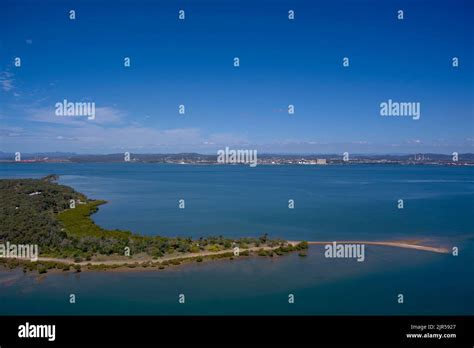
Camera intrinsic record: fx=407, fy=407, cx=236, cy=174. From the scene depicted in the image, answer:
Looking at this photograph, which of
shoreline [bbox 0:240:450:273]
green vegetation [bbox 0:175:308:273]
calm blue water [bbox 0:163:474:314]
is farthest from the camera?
green vegetation [bbox 0:175:308:273]

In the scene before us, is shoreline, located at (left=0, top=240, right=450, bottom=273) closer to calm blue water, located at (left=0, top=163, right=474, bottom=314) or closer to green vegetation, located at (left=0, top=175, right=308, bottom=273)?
green vegetation, located at (left=0, top=175, right=308, bottom=273)

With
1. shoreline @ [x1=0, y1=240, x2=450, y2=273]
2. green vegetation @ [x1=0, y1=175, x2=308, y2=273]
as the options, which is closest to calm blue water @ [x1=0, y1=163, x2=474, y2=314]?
shoreline @ [x1=0, y1=240, x2=450, y2=273]

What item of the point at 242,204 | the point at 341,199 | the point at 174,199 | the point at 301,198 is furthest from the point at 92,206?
the point at 341,199

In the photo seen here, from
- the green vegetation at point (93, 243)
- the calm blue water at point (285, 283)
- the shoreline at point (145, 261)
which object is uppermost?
the green vegetation at point (93, 243)

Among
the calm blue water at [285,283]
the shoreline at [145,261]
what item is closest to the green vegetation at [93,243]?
the shoreline at [145,261]

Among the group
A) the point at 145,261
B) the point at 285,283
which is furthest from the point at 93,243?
the point at 285,283

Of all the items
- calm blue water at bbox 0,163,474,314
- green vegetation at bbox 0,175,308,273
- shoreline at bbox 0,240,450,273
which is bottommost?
calm blue water at bbox 0,163,474,314

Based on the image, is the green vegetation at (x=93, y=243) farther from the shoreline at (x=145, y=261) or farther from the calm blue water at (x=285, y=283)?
the calm blue water at (x=285, y=283)

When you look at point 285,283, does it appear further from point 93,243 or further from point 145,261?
point 93,243

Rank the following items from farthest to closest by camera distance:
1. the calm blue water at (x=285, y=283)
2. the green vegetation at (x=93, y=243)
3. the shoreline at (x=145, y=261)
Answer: the green vegetation at (x=93, y=243) < the shoreline at (x=145, y=261) < the calm blue water at (x=285, y=283)

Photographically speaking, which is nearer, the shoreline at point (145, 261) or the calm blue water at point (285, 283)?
the calm blue water at point (285, 283)
